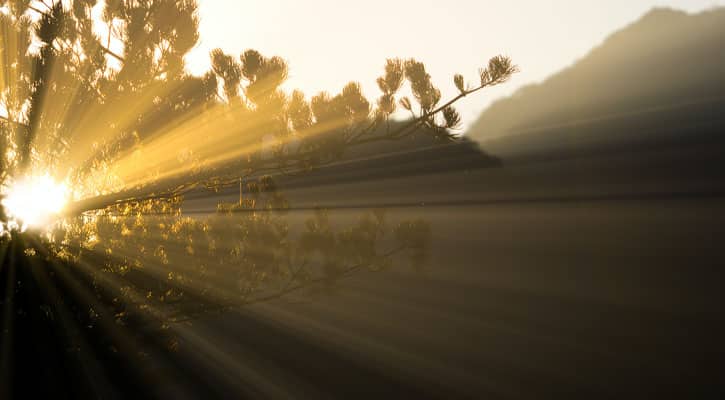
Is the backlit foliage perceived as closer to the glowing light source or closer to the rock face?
the glowing light source

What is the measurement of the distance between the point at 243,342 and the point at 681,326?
4.32 meters

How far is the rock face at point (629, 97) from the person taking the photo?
4.73 metres

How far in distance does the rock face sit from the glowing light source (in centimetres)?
448

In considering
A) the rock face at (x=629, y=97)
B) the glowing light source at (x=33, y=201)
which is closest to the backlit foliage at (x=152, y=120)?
the glowing light source at (x=33, y=201)

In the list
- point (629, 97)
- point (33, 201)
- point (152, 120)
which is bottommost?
point (629, 97)

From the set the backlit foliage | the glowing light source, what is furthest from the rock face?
the glowing light source

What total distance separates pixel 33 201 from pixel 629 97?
7.72 meters

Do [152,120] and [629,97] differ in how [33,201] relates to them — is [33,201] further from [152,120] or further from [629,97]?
[629,97]

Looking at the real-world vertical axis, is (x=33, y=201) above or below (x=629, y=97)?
above

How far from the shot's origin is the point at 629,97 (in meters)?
7.16

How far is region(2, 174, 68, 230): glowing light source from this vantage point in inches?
105

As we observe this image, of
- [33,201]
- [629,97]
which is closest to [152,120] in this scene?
[33,201]

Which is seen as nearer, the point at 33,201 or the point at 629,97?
the point at 33,201

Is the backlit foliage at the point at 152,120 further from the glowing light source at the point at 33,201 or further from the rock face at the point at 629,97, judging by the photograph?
the rock face at the point at 629,97
